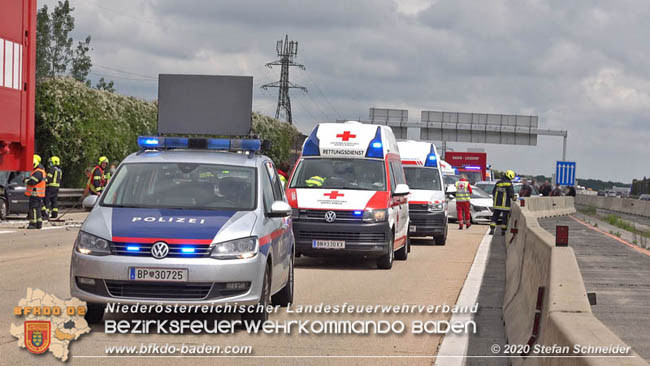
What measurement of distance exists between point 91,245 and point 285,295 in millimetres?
2628

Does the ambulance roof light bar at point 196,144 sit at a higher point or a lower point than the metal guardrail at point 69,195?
higher

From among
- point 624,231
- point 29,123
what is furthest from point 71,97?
point 29,123

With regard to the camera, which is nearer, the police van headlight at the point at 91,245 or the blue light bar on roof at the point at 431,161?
the police van headlight at the point at 91,245

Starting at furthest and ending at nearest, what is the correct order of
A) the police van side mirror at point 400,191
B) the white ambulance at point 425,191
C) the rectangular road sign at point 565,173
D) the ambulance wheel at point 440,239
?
the rectangular road sign at point 565,173, the ambulance wheel at point 440,239, the white ambulance at point 425,191, the police van side mirror at point 400,191

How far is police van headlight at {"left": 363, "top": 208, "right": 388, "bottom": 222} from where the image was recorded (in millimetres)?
16344

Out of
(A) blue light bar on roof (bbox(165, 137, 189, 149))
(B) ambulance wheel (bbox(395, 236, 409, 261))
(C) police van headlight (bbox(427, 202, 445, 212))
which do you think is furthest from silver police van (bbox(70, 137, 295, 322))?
(C) police van headlight (bbox(427, 202, 445, 212))

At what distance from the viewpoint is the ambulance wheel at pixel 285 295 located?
10.9 meters

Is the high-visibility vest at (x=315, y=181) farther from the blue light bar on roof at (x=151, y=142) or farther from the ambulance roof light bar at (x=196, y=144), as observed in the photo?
the blue light bar on roof at (x=151, y=142)

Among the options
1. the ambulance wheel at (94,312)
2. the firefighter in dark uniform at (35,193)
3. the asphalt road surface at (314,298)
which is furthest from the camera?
the firefighter in dark uniform at (35,193)

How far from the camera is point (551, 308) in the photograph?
19.3 ft

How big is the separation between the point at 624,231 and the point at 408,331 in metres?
26.1

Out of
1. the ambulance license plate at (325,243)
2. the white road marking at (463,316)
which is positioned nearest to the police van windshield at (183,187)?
the white road marking at (463,316)

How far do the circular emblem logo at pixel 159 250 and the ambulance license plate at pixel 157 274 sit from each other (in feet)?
0.40

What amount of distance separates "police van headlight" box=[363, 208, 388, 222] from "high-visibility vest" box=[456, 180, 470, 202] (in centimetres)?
1599
